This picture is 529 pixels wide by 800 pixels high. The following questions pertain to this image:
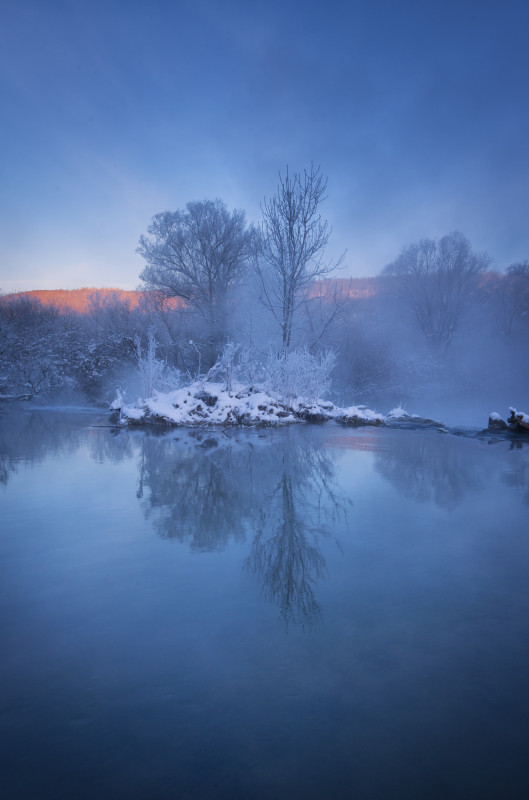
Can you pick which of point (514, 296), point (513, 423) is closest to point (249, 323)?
point (513, 423)

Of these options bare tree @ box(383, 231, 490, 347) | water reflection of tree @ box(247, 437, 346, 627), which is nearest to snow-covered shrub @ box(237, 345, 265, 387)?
water reflection of tree @ box(247, 437, 346, 627)

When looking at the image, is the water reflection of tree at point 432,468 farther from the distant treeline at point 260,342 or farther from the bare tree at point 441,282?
the bare tree at point 441,282

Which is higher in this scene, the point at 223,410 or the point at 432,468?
the point at 223,410

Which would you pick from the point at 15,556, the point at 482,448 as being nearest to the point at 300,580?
the point at 15,556

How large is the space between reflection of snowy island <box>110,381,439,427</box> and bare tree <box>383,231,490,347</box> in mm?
20180

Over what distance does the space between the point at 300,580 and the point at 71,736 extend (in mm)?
1448

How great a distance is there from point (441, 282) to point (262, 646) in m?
34.2

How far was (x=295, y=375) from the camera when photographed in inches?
526

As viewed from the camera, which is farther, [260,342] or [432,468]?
[260,342]

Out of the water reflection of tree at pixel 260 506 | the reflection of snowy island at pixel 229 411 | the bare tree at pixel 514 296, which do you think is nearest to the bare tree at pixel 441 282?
the bare tree at pixel 514 296

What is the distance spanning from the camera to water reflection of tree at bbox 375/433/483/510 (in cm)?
476

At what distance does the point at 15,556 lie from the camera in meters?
2.88

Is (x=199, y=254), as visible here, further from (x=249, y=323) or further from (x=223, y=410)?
(x=223, y=410)

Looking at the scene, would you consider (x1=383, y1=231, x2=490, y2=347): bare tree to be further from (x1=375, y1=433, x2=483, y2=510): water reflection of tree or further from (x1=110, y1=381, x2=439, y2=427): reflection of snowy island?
(x1=375, y1=433, x2=483, y2=510): water reflection of tree
